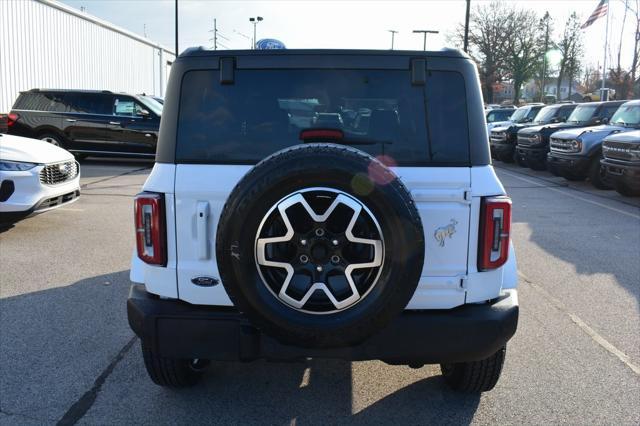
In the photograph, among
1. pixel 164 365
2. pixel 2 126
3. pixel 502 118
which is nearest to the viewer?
pixel 164 365

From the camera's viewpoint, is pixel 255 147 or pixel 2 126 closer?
pixel 255 147

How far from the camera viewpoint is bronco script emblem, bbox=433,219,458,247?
2.88 metres

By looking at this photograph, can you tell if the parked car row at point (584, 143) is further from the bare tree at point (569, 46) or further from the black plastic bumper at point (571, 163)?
the bare tree at point (569, 46)

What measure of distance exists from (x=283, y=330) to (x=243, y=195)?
63 centimetres

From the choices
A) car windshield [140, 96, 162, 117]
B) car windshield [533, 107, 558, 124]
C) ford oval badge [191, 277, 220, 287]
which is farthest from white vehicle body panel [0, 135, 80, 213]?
car windshield [533, 107, 558, 124]

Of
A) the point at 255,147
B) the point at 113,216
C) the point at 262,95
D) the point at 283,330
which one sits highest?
the point at 262,95

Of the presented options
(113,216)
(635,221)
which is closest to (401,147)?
(113,216)

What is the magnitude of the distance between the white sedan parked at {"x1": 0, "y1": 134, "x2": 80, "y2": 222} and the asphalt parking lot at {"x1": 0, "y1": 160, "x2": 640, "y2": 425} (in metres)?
0.55

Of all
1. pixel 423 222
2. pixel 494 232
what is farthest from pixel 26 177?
pixel 494 232

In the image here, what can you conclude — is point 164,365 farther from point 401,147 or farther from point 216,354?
point 401,147

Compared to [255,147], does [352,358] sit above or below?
below

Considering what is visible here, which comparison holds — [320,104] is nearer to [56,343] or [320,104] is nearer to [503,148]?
[56,343]

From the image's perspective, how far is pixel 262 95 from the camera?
3.01m

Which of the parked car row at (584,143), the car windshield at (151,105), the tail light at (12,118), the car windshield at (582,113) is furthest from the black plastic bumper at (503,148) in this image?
the tail light at (12,118)
